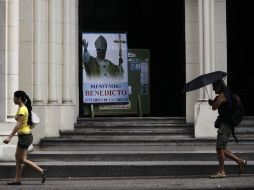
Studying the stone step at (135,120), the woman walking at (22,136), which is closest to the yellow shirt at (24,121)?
the woman walking at (22,136)

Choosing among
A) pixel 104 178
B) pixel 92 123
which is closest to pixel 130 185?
pixel 104 178

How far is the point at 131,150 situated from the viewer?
53.5 feet

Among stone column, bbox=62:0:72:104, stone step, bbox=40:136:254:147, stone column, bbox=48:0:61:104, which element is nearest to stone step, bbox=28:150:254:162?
stone step, bbox=40:136:254:147

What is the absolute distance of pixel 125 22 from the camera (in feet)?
73.5

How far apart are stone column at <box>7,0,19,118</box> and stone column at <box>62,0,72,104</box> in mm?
2657

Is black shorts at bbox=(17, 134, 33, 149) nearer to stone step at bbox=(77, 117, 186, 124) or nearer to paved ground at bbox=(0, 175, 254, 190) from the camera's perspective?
paved ground at bbox=(0, 175, 254, 190)

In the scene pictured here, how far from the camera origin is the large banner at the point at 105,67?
20.2 m

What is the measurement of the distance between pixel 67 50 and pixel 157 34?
5100 millimetres

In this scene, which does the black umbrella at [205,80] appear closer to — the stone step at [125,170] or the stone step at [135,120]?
the stone step at [125,170]

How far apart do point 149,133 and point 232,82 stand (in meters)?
5.11

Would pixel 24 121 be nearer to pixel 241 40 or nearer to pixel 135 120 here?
pixel 135 120

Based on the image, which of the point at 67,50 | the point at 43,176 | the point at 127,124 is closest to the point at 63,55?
the point at 67,50

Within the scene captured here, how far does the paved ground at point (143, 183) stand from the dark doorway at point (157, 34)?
8.21 metres

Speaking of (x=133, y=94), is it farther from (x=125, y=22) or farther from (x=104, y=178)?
(x=104, y=178)
